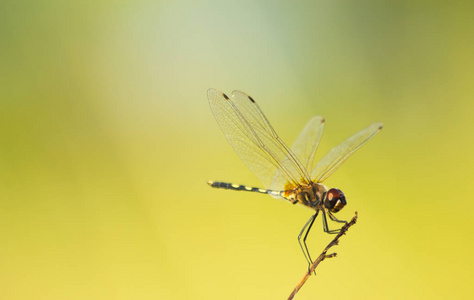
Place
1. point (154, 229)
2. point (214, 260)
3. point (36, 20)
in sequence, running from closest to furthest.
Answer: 1. point (214, 260)
2. point (154, 229)
3. point (36, 20)

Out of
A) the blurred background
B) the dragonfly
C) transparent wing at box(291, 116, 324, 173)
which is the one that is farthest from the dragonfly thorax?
the blurred background

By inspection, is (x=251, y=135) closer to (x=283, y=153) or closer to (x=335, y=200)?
(x=283, y=153)

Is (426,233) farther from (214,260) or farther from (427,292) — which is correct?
(214,260)

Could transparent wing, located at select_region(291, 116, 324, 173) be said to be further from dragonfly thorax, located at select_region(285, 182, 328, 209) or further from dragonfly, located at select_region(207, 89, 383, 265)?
dragonfly thorax, located at select_region(285, 182, 328, 209)

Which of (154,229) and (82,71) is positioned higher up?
(82,71)

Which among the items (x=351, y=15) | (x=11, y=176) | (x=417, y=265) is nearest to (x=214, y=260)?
(x=417, y=265)

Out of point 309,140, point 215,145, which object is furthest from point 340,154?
point 215,145
